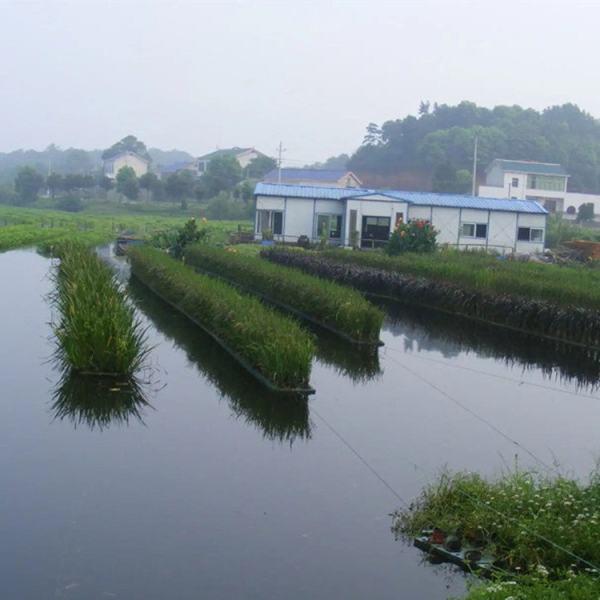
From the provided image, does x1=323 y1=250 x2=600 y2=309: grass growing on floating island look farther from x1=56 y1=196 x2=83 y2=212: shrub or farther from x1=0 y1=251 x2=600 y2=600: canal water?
x1=56 y1=196 x2=83 y2=212: shrub

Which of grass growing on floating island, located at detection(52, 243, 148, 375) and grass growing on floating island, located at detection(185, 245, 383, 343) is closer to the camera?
grass growing on floating island, located at detection(52, 243, 148, 375)

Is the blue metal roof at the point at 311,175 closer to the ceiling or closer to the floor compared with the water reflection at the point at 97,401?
closer to the ceiling

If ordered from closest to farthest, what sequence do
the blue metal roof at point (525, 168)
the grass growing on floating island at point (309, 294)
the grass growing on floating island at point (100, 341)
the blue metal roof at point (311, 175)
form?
the grass growing on floating island at point (100, 341) → the grass growing on floating island at point (309, 294) → the blue metal roof at point (525, 168) → the blue metal roof at point (311, 175)

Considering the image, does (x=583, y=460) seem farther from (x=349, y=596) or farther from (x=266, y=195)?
(x=266, y=195)

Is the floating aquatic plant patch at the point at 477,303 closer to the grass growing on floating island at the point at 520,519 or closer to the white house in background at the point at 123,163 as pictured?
the grass growing on floating island at the point at 520,519

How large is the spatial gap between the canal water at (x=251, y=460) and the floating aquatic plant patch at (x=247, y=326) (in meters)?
0.36

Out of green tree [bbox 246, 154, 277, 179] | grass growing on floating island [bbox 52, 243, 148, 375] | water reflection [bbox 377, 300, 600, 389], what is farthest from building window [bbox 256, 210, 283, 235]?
green tree [bbox 246, 154, 277, 179]

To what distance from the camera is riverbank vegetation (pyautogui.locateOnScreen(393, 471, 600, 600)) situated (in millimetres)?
5570

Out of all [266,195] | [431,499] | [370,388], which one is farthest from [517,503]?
[266,195]

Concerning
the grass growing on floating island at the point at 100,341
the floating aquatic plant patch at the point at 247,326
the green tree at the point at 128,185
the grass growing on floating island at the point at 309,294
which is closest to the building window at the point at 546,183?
the green tree at the point at 128,185

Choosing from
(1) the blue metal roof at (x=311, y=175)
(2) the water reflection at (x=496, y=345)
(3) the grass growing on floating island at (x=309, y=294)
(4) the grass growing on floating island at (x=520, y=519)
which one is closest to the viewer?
(4) the grass growing on floating island at (x=520, y=519)

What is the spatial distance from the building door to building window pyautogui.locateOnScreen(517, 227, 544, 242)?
6651 millimetres

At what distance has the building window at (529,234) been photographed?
158 feet

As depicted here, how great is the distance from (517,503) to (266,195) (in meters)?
40.6
